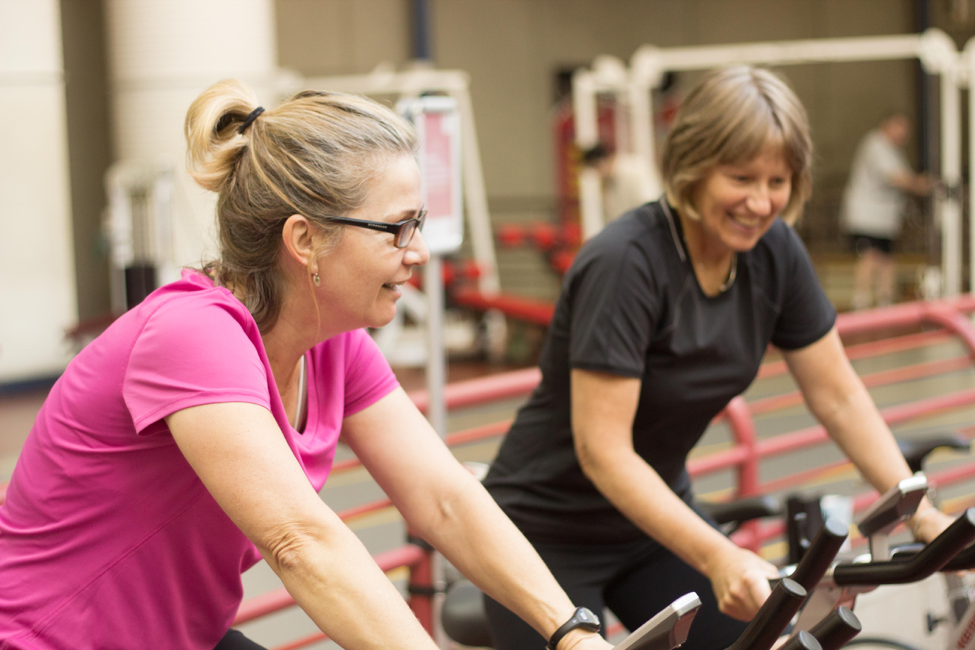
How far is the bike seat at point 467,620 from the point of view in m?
1.77

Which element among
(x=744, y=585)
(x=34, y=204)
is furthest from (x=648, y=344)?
(x=34, y=204)

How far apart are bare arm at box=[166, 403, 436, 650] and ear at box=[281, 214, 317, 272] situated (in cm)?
21

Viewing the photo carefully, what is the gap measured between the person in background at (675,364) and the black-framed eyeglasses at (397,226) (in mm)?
465

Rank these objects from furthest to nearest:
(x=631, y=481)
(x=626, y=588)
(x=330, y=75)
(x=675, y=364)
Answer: (x=330, y=75) → (x=626, y=588) → (x=675, y=364) → (x=631, y=481)

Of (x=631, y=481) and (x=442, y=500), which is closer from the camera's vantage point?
(x=442, y=500)

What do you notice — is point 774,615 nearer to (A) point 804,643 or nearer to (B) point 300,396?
(A) point 804,643

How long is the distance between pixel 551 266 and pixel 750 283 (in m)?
6.32

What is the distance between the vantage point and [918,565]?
1122 millimetres

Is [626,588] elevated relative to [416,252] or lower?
lower

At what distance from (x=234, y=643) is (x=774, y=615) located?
0.75 meters

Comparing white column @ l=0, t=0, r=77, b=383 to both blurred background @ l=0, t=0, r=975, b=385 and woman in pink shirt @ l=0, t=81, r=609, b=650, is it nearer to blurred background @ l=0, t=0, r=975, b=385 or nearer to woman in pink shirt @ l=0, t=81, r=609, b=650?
blurred background @ l=0, t=0, r=975, b=385

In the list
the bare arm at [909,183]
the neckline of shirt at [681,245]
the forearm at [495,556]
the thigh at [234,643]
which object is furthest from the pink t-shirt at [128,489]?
the bare arm at [909,183]

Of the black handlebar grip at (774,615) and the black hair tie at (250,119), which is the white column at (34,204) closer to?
the black hair tie at (250,119)

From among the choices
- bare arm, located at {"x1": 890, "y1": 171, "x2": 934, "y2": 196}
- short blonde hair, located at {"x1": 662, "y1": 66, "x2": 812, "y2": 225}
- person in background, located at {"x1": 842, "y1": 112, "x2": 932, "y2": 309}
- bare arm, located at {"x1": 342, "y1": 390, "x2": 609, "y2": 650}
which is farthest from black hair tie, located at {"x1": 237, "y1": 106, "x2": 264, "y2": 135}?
person in background, located at {"x1": 842, "y1": 112, "x2": 932, "y2": 309}
